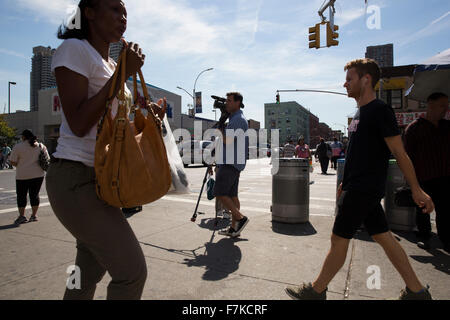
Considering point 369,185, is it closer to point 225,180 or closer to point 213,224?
point 225,180

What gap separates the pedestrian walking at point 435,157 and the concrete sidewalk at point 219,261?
40cm

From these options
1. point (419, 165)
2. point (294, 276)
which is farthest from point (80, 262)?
point (419, 165)

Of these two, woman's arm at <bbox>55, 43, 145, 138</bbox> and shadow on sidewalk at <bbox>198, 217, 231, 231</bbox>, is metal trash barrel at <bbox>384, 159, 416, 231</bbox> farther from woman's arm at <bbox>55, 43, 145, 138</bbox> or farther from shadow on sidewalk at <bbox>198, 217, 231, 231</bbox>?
woman's arm at <bbox>55, 43, 145, 138</bbox>

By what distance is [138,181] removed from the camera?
140cm

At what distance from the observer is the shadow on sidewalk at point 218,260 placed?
332 centimetres

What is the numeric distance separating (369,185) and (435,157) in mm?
2125

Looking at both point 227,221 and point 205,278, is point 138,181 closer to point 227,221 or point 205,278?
point 205,278

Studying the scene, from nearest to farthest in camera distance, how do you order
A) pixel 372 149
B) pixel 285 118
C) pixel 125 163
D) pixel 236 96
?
pixel 125 163
pixel 372 149
pixel 236 96
pixel 285 118

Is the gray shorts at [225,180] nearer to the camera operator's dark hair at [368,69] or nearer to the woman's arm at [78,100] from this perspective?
the camera operator's dark hair at [368,69]

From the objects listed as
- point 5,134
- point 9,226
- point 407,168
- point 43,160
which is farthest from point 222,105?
point 5,134

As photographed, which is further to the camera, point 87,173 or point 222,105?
point 222,105

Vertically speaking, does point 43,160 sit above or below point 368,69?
below

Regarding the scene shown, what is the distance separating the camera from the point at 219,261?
370 centimetres
